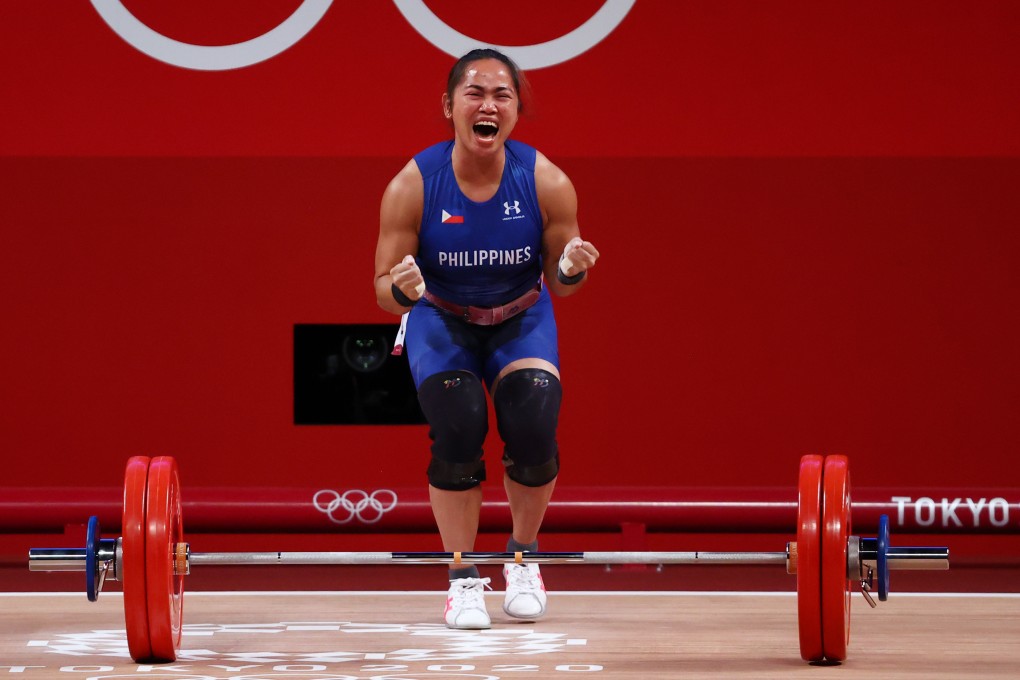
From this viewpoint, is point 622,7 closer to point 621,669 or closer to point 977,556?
point 977,556

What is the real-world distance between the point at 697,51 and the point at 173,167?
6.52 ft

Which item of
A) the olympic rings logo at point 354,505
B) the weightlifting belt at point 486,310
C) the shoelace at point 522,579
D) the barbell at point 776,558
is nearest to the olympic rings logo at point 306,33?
the olympic rings logo at point 354,505

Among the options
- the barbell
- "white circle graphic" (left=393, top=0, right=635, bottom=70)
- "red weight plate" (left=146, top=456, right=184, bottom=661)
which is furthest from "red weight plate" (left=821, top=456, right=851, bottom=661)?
"white circle graphic" (left=393, top=0, right=635, bottom=70)

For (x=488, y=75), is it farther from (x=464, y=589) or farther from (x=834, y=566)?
(x=834, y=566)

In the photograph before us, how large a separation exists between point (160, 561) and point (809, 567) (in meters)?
Answer: 1.34

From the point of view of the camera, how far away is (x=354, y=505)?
5176 mm

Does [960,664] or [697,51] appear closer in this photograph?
[960,664]

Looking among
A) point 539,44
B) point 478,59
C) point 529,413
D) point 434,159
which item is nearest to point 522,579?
point 529,413

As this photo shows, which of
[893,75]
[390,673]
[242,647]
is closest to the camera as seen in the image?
[390,673]

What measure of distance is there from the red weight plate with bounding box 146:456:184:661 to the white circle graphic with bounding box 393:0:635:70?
2.66 meters

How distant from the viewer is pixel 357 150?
213 inches

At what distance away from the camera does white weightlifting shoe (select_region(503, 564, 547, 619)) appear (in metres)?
3.74

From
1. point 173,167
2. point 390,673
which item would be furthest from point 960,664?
point 173,167

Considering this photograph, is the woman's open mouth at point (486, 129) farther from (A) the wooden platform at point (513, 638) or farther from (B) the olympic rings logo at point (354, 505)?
(B) the olympic rings logo at point (354, 505)
